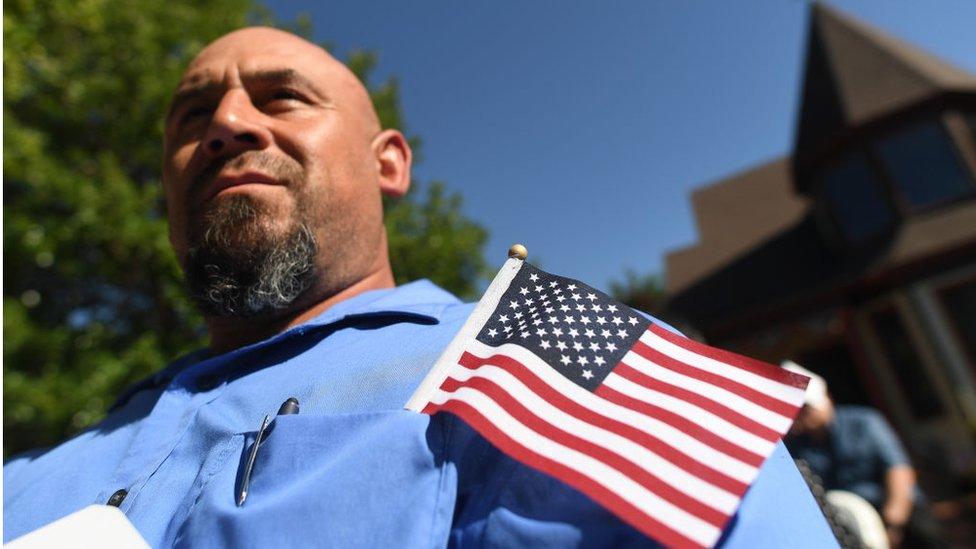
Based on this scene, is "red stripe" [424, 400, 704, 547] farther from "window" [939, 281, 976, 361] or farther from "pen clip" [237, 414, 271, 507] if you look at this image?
"window" [939, 281, 976, 361]

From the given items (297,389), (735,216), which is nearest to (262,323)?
(297,389)

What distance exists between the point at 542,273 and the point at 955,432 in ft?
49.4

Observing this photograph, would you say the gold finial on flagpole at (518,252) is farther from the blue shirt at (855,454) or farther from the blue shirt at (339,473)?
the blue shirt at (855,454)

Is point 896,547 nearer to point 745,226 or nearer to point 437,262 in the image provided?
point 437,262

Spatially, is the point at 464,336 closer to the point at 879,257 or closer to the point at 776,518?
the point at 776,518

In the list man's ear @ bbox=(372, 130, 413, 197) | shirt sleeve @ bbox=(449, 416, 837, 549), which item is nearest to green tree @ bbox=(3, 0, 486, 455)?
man's ear @ bbox=(372, 130, 413, 197)

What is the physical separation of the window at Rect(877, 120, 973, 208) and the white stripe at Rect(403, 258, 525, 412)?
1573cm

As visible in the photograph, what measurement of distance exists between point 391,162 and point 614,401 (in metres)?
1.72

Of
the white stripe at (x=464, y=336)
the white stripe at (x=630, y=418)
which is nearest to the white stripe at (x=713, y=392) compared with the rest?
the white stripe at (x=630, y=418)

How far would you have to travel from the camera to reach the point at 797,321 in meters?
15.4

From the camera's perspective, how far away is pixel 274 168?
1.95 m

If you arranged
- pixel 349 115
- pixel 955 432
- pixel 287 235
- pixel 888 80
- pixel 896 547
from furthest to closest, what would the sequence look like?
pixel 888 80 < pixel 955 432 < pixel 896 547 < pixel 349 115 < pixel 287 235

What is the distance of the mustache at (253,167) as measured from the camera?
1940 mm

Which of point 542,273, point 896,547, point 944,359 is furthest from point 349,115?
point 944,359
